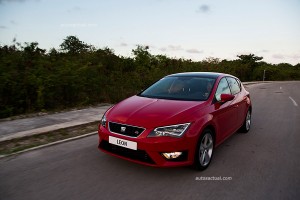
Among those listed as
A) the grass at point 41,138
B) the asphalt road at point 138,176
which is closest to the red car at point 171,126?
the asphalt road at point 138,176

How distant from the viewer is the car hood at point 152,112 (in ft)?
13.9

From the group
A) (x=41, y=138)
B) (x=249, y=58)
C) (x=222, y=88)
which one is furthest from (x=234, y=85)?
(x=249, y=58)

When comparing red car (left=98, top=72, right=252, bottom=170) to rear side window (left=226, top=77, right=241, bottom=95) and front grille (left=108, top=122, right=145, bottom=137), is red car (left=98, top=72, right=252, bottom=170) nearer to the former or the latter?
front grille (left=108, top=122, right=145, bottom=137)

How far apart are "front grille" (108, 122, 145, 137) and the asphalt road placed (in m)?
0.62

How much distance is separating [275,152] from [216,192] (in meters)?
2.41

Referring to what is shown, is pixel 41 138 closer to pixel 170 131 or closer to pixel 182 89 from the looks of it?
pixel 182 89

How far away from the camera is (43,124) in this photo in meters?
7.09

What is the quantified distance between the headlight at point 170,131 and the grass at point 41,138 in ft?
Answer: 9.05

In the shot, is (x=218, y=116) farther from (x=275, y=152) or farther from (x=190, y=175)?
(x=275, y=152)

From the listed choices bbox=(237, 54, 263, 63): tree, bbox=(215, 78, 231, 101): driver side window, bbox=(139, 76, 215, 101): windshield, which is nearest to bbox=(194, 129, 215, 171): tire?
bbox=(139, 76, 215, 101): windshield

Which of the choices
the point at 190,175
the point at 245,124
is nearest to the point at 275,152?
the point at 245,124

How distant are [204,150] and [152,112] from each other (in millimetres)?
1050

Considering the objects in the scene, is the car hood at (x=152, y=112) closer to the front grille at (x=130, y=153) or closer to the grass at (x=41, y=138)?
the front grille at (x=130, y=153)

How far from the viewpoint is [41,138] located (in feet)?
20.1
